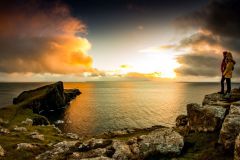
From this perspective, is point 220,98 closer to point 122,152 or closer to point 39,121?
point 122,152

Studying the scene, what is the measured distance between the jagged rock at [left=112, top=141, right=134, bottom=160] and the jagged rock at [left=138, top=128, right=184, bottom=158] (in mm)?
1459

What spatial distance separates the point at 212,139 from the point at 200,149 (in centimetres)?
263

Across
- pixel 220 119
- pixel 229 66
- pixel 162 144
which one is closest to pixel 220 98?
pixel 229 66

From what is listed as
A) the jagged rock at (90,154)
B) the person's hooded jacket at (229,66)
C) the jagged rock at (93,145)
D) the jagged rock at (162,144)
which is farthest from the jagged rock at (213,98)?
the jagged rock at (90,154)

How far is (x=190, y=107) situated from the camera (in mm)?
33375

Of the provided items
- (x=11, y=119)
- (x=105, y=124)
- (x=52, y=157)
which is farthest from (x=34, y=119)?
(x=52, y=157)

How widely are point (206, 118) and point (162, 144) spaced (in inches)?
309

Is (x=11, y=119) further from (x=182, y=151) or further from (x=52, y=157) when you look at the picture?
(x=182, y=151)

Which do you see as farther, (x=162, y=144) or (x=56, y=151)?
(x=56, y=151)

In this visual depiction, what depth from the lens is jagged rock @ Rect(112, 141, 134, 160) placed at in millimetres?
26222

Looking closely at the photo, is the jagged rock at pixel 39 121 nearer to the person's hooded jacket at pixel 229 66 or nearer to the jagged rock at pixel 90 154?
the jagged rock at pixel 90 154

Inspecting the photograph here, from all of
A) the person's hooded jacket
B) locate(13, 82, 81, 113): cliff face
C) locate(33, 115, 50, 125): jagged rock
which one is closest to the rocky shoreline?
the person's hooded jacket

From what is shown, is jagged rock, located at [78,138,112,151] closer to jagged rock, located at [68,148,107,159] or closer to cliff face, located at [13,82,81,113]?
jagged rock, located at [68,148,107,159]

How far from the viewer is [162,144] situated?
26062 millimetres
